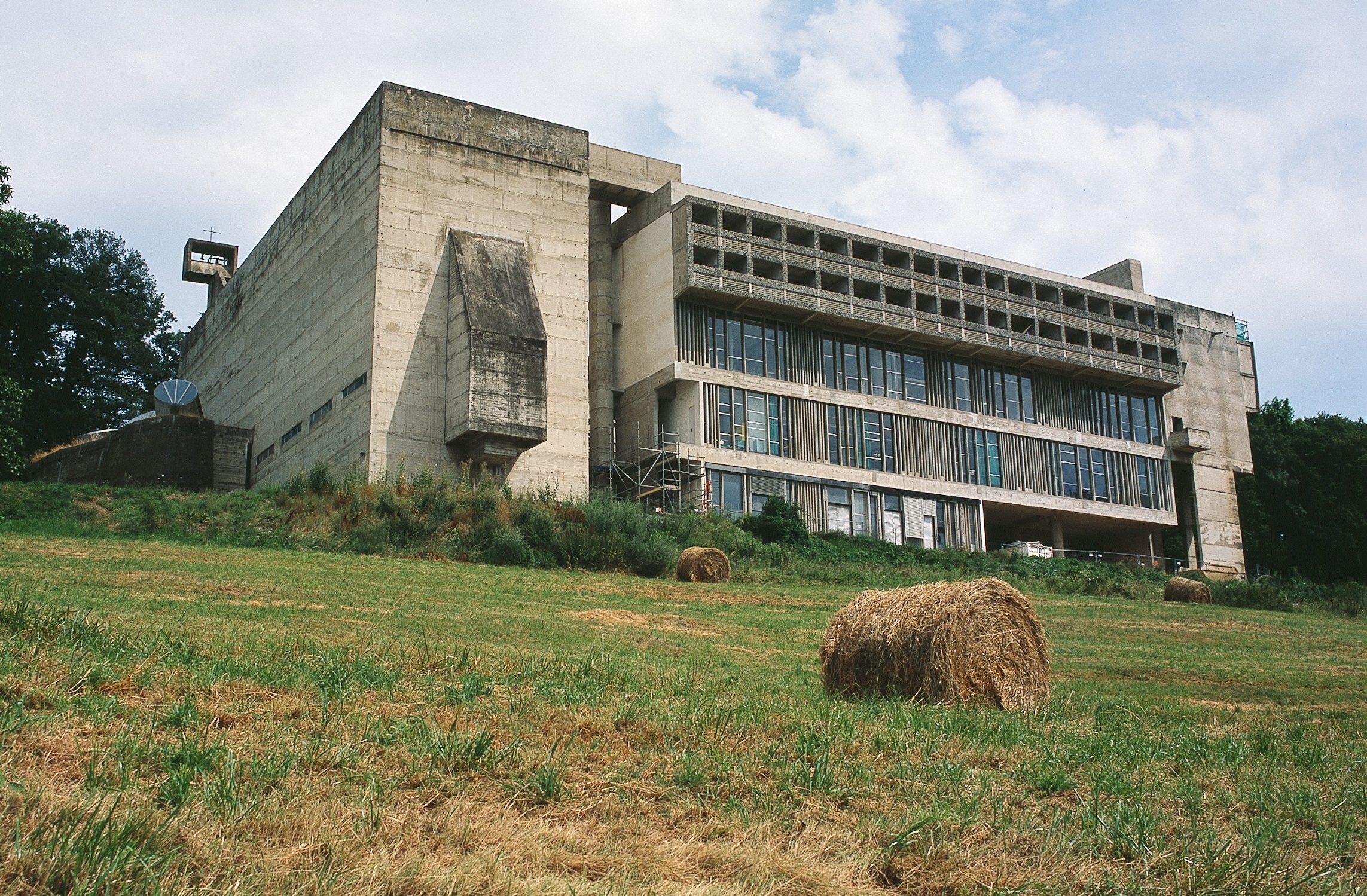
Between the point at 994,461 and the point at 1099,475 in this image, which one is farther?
the point at 1099,475

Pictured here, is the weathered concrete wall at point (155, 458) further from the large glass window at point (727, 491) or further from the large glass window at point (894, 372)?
the large glass window at point (894, 372)

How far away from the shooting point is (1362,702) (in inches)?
640

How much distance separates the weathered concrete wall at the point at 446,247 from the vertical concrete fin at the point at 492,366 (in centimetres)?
106

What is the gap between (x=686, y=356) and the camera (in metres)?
54.9

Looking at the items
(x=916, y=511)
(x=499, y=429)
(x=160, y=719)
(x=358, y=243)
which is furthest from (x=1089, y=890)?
(x=916, y=511)

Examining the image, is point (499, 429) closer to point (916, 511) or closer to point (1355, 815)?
point (916, 511)

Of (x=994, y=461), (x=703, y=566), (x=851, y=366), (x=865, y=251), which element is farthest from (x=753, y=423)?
(x=703, y=566)

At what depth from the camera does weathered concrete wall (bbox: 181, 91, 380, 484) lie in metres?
48.6

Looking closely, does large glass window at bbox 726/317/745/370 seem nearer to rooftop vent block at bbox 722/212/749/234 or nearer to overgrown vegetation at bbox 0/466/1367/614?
rooftop vent block at bbox 722/212/749/234

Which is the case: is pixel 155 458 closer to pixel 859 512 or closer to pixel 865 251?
pixel 859 512

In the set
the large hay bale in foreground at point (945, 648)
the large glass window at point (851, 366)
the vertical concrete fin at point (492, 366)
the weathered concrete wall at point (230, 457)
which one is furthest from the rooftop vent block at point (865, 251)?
the large hay bale in foreground at point (945, 648)

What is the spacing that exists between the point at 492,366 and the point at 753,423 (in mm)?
13860

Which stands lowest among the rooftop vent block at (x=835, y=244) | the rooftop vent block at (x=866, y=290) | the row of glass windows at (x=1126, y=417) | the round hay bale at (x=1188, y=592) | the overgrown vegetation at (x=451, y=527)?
the round hay bale at (x=1188, y=592)

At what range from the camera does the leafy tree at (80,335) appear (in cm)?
6419
